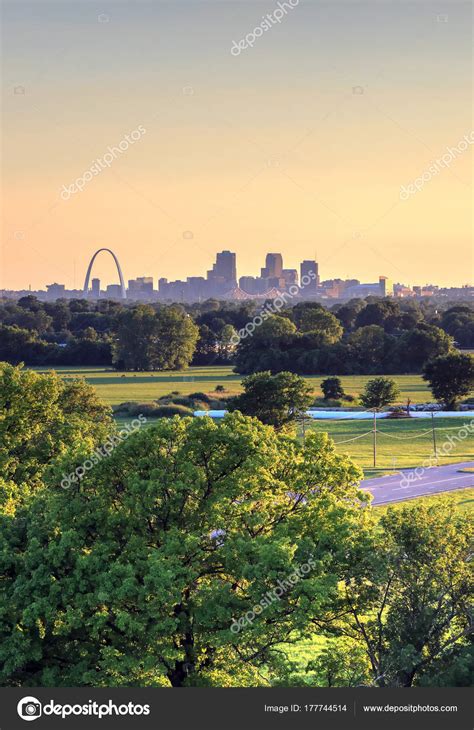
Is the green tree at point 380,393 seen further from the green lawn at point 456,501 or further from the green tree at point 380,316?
the green tree at point 380,316

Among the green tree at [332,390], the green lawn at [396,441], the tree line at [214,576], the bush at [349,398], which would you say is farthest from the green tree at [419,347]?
the tree line at [214,576]

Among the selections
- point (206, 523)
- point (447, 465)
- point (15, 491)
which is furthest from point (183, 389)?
point (206, 523)

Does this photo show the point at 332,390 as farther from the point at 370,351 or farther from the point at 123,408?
the point at 370,351

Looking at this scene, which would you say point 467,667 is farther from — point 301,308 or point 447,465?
point 301,308

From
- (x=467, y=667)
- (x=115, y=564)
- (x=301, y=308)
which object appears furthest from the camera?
(x=301, y=308)

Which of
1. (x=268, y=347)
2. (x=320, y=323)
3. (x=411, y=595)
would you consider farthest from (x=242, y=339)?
(x=411, y=595)

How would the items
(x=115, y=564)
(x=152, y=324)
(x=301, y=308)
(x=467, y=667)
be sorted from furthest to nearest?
1. (x=301, y=308)
2. (x=152, y=324)
3. (x=115, y=564)
4. (x=467, y=667)
